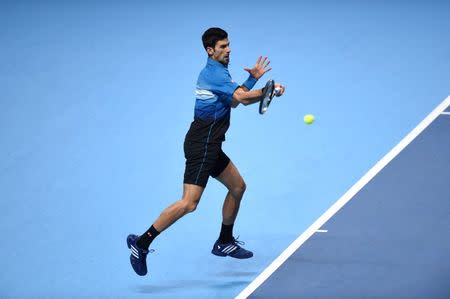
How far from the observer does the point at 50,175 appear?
32.4 ft

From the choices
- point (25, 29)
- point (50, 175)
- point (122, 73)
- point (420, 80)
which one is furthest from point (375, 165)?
point (25, 29)

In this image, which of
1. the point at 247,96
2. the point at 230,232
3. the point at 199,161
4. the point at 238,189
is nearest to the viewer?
the point at 247,96

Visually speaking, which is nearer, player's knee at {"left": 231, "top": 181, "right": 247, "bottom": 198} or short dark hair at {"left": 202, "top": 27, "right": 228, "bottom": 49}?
short dark hair at {"left": 202, "top": 27, "right": 228, "bottom": 49}

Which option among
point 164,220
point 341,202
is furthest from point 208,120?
point 341,202

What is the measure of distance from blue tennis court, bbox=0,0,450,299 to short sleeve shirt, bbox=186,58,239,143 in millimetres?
1235

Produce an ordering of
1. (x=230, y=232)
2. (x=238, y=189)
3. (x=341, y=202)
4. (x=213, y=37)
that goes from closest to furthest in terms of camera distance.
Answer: (x=213, y=37)
(x=238, y=189)
(x=230, y=232)
(x=341, y=202)

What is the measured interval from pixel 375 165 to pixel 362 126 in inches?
47.8

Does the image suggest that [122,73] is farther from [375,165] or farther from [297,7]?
[375,165]

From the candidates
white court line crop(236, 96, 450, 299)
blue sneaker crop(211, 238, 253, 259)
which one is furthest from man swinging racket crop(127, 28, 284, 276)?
white court line crop(236, 96, 450, 299)

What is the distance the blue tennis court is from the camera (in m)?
7.85

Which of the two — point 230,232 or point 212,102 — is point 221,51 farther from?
point 230,232

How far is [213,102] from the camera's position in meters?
7.42

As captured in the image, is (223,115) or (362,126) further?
(362,126)

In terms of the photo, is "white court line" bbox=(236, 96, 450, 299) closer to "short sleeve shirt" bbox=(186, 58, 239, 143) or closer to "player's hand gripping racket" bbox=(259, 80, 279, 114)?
"short sleeve shirt" bbox=(186, 58, 239, 143)
